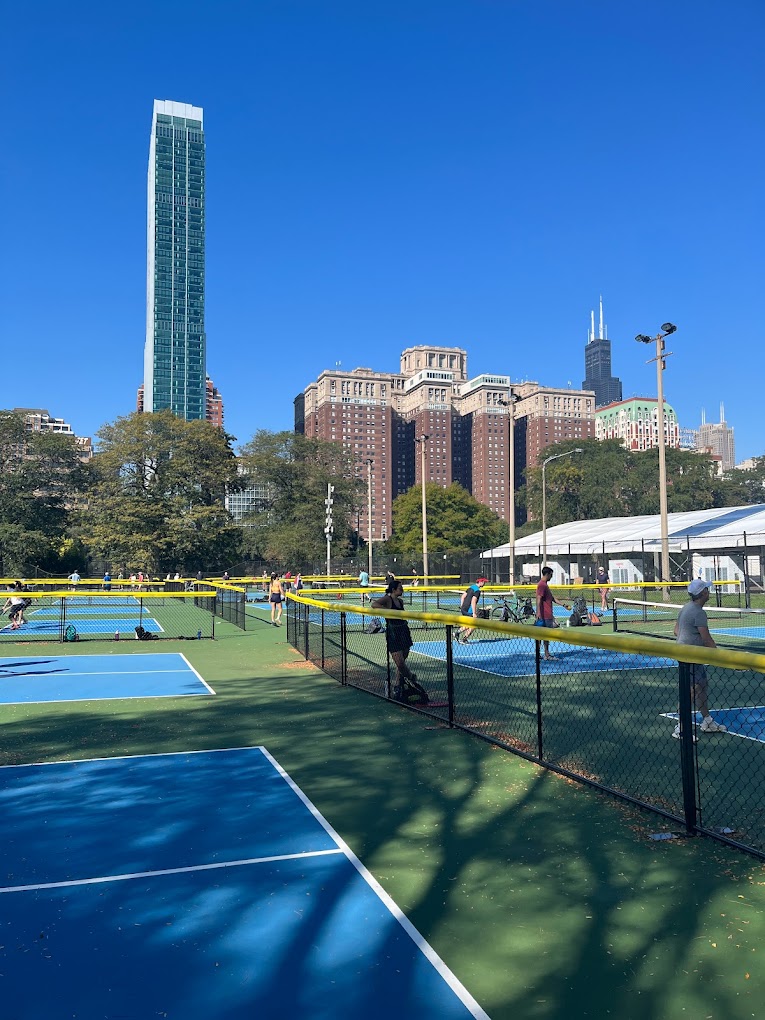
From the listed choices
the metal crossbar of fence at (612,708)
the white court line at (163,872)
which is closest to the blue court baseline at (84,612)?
the metal crossbar of fence at (612,708)

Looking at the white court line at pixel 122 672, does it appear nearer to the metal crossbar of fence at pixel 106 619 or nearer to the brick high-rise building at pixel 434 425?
the metal crossbar of fence at pixel 106 619

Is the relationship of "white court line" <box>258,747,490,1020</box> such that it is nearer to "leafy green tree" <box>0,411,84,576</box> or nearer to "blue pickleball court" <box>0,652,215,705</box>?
"blue pickleball court" <box>0,652,215,705</box>

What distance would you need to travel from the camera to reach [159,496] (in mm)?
67062

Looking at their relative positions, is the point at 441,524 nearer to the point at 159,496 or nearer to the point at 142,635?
the point at 159,496

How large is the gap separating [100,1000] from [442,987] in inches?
65.3

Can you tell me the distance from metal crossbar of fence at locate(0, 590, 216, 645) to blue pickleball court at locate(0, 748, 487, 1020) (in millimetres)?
13558

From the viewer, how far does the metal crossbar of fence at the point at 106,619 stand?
22.7m

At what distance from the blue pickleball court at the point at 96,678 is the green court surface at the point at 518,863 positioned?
259 centimetres

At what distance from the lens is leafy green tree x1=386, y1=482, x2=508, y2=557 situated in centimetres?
10034

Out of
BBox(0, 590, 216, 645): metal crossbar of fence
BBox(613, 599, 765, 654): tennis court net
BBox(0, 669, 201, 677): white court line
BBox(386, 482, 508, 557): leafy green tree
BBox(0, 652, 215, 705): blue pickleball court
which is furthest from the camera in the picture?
BBox(386, 482, 508, 557): leafy green tree

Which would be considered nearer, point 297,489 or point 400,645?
point 400,645

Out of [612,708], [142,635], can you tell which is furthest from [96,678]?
[612,708]

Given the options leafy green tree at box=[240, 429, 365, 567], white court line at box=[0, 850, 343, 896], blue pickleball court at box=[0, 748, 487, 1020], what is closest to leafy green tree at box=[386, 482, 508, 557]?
leafy green tree at box=[240, 429, 365, 567]

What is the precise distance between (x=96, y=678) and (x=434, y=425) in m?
176
